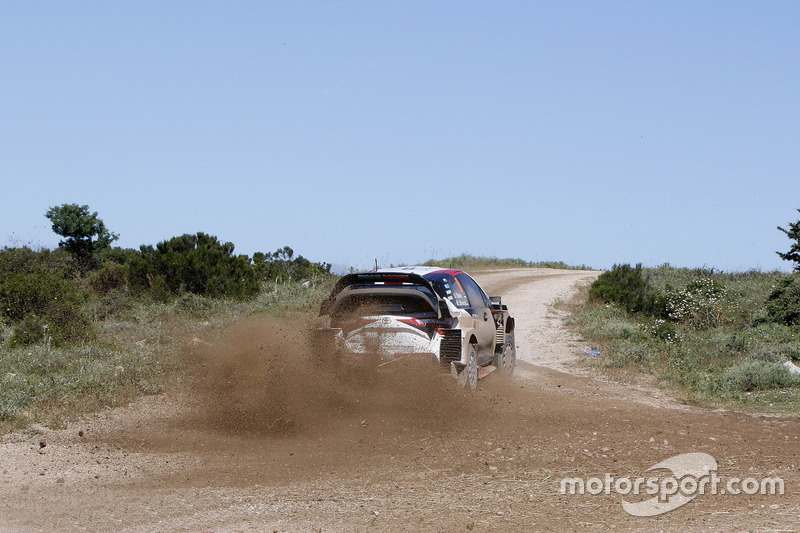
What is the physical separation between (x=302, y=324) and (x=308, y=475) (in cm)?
491

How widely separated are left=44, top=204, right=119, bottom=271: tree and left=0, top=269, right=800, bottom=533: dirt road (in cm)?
3639

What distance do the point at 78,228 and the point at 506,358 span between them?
38.0 metres

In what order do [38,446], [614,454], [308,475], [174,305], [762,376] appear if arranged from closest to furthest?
1. [308,475]
2. [614,454]
3. [38,446]
4. [762,376]
5. [174,305]

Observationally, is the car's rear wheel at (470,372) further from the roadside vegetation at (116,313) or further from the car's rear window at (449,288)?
the roadside vegetation at (116,313)

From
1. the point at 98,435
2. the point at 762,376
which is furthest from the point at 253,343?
the point at 762,376

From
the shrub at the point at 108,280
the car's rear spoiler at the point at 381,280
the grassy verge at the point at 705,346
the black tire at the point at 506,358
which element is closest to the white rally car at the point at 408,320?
the car's rear spoiler at the point at 381,280

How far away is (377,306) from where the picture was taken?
11.1 metres

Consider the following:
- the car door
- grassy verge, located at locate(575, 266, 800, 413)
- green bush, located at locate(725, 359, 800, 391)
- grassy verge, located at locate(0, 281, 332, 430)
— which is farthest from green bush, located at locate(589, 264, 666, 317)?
the car door

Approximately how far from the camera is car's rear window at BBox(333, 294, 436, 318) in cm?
1095

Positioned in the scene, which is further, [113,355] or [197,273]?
[197,273]

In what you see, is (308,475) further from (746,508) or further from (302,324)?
(302,324)

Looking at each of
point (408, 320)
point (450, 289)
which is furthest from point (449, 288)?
point (408, 320)

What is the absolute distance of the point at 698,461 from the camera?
8.13 m

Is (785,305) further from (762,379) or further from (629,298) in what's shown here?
(762,379)
